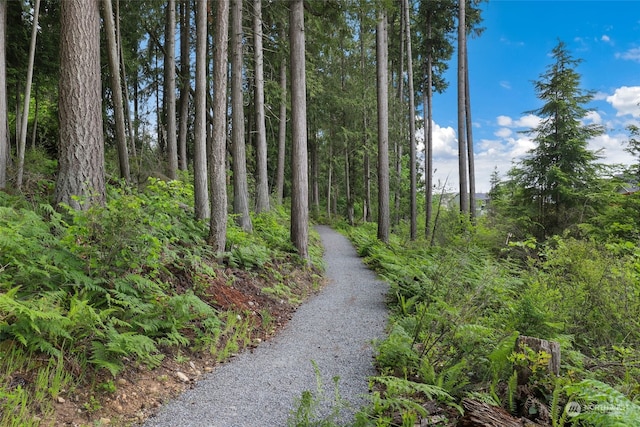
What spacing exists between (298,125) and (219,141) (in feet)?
8.77

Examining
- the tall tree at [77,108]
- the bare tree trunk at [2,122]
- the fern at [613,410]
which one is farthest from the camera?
the bare tree trunk at [2,122]

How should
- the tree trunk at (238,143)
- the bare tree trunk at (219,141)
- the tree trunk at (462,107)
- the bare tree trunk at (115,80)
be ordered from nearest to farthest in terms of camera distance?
1. the bare tree trunk at (219,141)
2. the bare tree trunk at (115,80)
3. the tree trunk at (238,143)
4. the tree trunk at (462,107)

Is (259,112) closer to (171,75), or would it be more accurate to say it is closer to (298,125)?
(171,75)

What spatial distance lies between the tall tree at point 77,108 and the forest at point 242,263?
0.03 m

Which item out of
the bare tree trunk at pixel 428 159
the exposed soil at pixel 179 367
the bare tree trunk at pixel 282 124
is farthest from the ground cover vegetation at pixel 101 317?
the bare tree trunk at pixel 428 159

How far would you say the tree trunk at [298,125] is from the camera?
8641 millimetres

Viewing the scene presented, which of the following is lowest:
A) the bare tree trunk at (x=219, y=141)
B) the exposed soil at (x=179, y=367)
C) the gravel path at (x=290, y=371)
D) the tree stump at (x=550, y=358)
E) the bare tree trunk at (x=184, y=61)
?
the gravel path at (x=290, y=371)

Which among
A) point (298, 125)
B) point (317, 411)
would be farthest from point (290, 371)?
point (298, 125)

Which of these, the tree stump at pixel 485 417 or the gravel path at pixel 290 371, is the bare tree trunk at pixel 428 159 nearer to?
the gravel path at pixel 290 371

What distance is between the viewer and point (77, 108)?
189 inches

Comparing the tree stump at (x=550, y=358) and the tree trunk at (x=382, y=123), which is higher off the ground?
the tree trunk at (x=382, y=123)

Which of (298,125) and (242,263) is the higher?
(298,125)

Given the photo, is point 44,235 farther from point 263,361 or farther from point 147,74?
point 147,74

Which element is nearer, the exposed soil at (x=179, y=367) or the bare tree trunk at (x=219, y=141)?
the exposed soil at (x=179, y=367)
